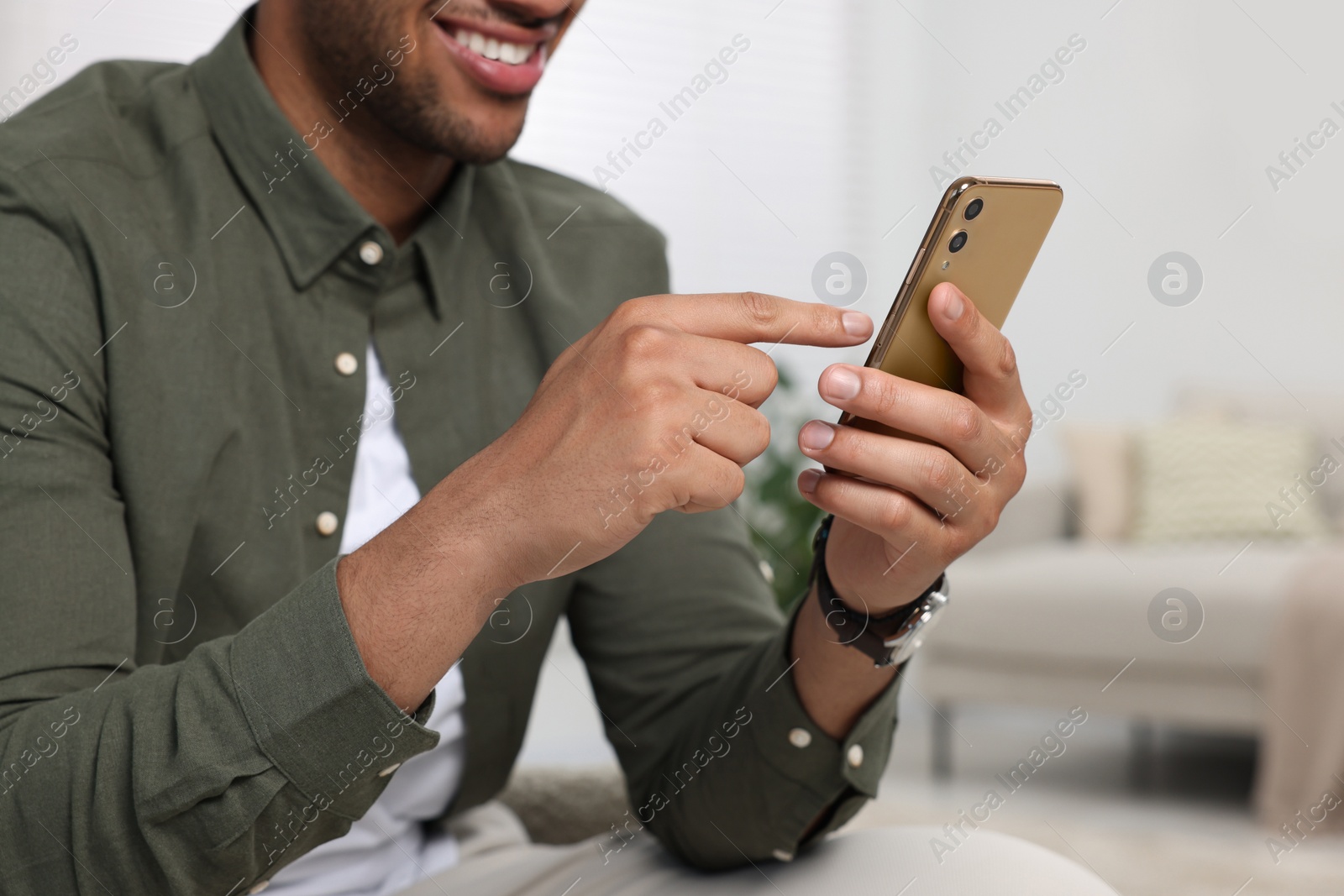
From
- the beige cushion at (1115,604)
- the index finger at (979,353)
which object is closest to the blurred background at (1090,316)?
the beige cushion at (1115,604)

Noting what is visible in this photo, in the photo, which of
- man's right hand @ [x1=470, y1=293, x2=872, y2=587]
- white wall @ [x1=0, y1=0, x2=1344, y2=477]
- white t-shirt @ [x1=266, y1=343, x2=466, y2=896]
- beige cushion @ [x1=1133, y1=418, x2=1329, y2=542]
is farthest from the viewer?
white wall @ [x1=0, y1=0, x2=1344, y2=477]

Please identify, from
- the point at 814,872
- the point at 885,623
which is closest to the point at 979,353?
the point at 885,623

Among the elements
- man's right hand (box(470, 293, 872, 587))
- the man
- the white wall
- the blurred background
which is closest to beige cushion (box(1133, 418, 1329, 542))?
the blurred background

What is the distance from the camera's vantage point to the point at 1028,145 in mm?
3738

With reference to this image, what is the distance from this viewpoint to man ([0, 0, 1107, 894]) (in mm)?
580

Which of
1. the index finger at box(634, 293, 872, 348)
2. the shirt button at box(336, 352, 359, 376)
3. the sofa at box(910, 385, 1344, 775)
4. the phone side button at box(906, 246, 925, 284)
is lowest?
the sofa at box(910, 385, 1344, 775)

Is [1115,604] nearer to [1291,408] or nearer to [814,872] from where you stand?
[1291,408]

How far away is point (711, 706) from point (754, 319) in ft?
1.33

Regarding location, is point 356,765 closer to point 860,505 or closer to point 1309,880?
point 860,505

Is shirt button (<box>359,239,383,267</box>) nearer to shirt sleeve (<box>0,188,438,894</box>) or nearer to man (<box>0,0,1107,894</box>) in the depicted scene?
man (<box>0,0,1107,894</box>)

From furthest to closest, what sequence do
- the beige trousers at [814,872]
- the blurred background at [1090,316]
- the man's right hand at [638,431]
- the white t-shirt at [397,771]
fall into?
the blurred background at [1090,316] → the white t-shirt at [397,771] → the beige trousers at [814,872] → the man's right hand at [638,431]

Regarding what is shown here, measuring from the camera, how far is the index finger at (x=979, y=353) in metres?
0.62

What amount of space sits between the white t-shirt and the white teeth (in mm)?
250

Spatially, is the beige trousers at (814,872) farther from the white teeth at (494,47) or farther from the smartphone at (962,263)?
the white teeth at (494,47)
